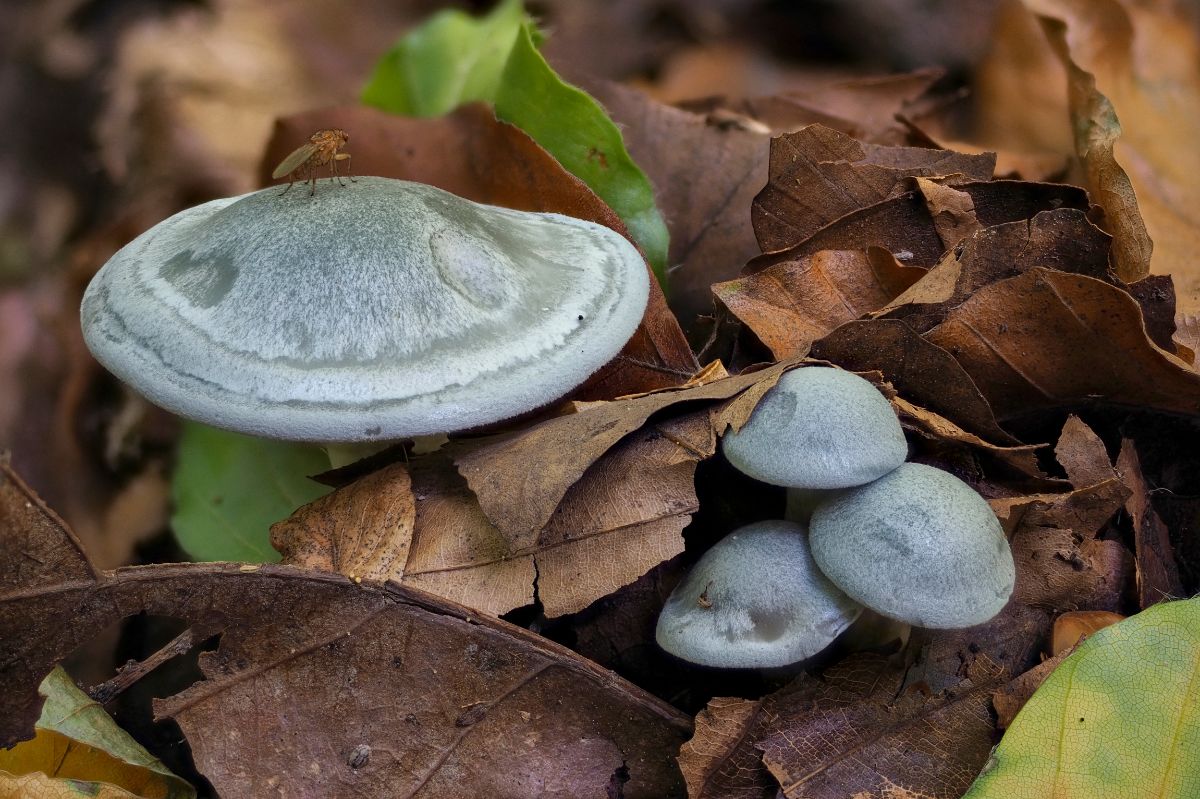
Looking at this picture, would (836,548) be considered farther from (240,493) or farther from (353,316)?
(240,493)

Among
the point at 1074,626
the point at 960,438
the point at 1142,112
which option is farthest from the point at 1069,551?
the point at 1142,112

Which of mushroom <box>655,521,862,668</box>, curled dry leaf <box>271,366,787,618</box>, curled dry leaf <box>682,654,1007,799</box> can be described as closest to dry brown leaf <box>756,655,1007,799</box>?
curled dry leaf <box>682,654,1007,799</box>

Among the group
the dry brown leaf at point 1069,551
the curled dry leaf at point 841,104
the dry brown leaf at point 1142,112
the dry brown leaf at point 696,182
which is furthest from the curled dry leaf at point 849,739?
the curled dry leaf at point 841,104

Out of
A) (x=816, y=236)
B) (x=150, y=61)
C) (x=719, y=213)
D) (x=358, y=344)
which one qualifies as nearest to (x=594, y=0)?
(x=150, y=61)

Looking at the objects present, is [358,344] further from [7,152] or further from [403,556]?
[7,152]

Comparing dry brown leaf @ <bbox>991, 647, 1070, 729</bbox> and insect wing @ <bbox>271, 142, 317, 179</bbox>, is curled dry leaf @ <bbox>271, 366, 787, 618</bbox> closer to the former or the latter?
dry brown leaf @ <bbox>991, 647, 1070, 729</bbox>

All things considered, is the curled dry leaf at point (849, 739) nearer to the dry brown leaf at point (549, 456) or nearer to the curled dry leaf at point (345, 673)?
the curled dry leaf at point (345, 673)
